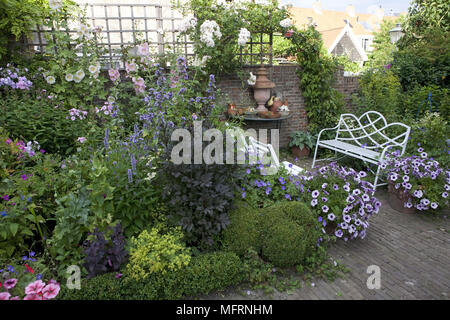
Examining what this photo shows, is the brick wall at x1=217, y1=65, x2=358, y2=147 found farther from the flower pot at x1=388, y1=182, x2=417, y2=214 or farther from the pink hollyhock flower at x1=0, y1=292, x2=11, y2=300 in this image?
the pink hollyhock flower at x1=0, y1=292, x2=11, y2=300

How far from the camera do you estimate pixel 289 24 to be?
19.7 feet

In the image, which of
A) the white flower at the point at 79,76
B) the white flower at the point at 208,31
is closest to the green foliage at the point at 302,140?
the white flower at the point at 208,31

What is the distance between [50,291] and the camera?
211 centimetres

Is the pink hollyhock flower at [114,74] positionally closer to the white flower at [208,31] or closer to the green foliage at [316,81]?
the white flower at [208,31]

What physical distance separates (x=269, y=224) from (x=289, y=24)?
14.6 feet

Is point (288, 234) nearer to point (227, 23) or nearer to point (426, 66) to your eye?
point (227, 23)

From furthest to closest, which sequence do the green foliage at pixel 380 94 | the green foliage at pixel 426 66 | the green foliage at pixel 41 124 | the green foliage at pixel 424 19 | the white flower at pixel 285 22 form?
the green foliage at pixel 424 19, the green foliage at pixel 426 66, the green foliage at pixel 380 94, the white flower at pixel 285 22, the green foliage at pixel 41 124

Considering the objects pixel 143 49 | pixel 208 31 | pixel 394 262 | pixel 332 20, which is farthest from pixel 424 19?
pixel 332 20

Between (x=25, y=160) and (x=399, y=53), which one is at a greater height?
(x=399, y=53)

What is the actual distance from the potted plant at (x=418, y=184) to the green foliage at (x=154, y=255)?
113 inches

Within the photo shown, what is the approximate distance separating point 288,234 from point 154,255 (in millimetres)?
1174

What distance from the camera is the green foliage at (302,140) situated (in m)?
6.48

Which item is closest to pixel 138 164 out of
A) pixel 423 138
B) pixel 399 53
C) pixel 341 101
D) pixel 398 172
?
pixel 398 172
